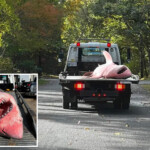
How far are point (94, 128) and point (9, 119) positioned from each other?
28.2 ft

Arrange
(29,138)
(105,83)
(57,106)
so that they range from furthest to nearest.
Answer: (57,106) < (105,83) < (29,138)

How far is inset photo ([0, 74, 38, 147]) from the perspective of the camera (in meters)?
2.07

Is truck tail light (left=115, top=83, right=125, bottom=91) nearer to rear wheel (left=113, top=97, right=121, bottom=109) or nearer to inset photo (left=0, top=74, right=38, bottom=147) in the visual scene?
rear wheel (left=113, top=97, right=121, bottom=109)

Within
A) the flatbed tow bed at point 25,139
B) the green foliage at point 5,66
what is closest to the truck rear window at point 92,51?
the flatbed tow bed at point 25,139

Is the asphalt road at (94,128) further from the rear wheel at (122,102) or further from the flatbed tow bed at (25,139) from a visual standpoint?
the flatbed tow bed at (25,139)

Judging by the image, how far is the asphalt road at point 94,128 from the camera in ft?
26.2

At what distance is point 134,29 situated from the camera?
1823 inches

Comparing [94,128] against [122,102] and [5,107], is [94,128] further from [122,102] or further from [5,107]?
[5,107]

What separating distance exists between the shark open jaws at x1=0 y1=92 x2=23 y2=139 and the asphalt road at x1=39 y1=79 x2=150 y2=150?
543 cm

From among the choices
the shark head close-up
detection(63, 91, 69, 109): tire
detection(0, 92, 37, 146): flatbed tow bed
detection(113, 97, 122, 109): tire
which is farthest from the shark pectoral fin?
detection(0, 92, 37, 146): flatbed tow bed

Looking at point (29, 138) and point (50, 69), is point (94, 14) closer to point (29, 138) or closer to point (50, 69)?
point (50, 69)

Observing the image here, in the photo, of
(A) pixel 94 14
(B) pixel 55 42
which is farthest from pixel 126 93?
(B) pixel 55 42

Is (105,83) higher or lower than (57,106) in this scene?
higher

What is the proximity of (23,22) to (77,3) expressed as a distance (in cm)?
2340
